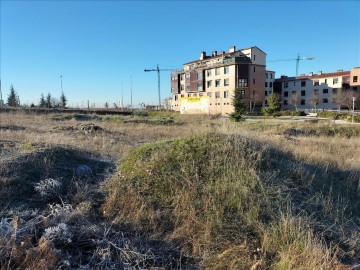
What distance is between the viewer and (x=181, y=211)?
394cm

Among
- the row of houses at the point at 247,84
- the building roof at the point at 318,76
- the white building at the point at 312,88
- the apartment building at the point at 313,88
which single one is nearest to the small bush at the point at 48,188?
the row of houses at the point at 247,84

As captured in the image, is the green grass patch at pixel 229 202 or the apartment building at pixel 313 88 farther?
the apartment building at pixel 313 88

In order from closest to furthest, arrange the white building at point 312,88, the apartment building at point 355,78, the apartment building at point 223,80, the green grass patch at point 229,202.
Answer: the green grass patch at point 229,202, the apartment building at point 223,80, the apartment building at point 355,78, the white building at point 312,88

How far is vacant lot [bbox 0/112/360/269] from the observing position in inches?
115

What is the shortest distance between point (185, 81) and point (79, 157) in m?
64.5

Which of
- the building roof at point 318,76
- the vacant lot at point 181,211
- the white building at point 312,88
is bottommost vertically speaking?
the vacant lot at point 181,211

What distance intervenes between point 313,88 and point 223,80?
2266 centimetres

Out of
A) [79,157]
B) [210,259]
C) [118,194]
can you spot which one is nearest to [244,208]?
[210,259]

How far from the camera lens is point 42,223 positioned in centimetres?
324

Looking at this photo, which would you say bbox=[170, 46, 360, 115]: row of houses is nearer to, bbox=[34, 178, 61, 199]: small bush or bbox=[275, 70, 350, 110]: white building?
bbox=[275, 70, 350, 110]: white building

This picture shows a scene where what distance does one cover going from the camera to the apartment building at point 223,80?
56.7 metres

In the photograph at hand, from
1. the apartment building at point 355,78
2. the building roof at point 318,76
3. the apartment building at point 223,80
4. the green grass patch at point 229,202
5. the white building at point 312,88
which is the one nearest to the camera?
the green grass patch at point 229,202

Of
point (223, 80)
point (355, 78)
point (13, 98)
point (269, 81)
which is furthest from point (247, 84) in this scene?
point (13, 98)

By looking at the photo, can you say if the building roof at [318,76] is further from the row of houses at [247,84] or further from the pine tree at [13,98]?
the pine tree at [13,98]
